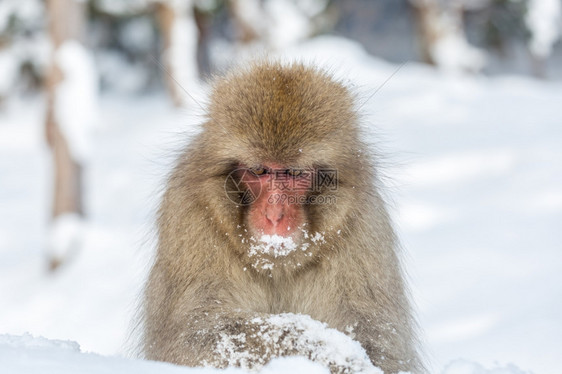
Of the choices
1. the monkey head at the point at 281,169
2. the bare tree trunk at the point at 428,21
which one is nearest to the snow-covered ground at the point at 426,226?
the monkey head at the point at 281,169

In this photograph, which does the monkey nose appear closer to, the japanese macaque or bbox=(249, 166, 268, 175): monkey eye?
the japanese macaque

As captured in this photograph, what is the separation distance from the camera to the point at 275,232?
7.99ft

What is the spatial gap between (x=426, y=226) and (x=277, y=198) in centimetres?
594

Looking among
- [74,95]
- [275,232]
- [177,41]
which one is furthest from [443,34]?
[275,232]

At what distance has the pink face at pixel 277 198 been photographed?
2.43 m

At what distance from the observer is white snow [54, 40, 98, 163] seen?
868cm

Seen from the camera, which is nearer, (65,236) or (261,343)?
(261,343)

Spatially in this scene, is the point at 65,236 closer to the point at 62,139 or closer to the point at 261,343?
the point at 62,139

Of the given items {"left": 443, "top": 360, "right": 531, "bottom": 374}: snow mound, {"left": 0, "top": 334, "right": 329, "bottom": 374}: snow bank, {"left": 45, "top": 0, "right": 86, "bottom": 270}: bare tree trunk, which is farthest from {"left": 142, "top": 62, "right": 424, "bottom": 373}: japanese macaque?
{"left": 45, "top": 0, "right": 86, "bottom": 270}: bare tree trunk

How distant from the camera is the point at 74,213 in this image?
29.4 feet

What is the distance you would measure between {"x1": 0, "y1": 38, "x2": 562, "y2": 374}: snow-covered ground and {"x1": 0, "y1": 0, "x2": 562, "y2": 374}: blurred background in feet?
0.08

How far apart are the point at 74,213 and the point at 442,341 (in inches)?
186

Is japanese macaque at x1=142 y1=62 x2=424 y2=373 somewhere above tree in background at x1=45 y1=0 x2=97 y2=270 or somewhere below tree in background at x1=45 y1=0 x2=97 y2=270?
below

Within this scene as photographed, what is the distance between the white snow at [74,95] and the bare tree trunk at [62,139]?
0.06m
